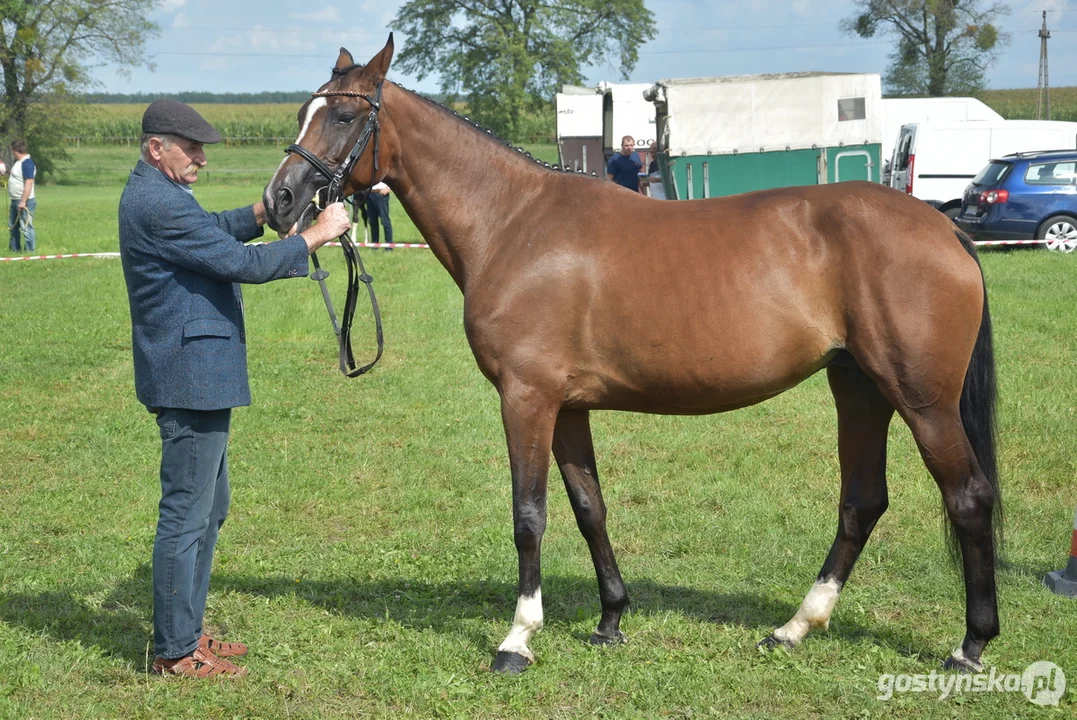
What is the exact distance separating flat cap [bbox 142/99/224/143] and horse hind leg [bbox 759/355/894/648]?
287 centimetres

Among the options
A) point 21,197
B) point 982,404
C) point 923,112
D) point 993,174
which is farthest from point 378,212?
point 923,112

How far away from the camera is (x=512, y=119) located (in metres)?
53.5

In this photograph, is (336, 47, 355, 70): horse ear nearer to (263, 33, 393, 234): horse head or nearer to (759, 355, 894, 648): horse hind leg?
(263, 33, 393, 234): horse head

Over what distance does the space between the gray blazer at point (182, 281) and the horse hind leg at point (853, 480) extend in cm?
247

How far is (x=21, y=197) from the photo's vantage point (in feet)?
62.3

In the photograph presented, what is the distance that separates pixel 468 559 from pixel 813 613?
1929 mm

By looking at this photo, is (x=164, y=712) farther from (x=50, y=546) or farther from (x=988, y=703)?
(x=988, y=703)

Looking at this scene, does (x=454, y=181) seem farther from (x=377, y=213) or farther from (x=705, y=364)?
(x=377, y=213)

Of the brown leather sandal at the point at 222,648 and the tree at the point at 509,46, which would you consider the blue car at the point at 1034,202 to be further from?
the tree at the point at 509,46

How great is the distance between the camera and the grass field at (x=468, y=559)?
409 cm

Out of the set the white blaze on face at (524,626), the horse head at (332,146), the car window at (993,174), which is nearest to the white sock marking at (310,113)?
the horse head at (332,146)

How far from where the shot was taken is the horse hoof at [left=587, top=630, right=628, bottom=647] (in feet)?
14.8

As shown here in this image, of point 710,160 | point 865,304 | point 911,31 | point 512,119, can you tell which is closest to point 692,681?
point 865,304

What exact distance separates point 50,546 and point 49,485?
1141mm
